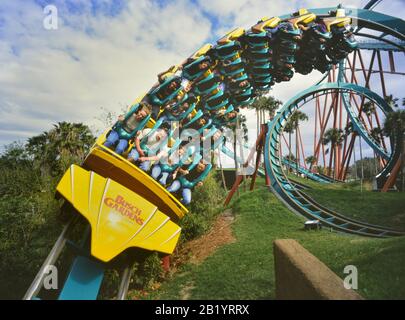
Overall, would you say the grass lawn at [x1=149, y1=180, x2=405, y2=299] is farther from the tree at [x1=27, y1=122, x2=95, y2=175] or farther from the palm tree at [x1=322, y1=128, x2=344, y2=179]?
the palm tree at [x1=322, y1=128, x2=344, y2=179]

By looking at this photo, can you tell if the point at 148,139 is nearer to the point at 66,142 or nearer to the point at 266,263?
the point at 266,263

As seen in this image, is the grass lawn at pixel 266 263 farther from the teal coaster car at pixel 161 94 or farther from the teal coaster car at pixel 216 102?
the teal coaster car at pixel 161 94

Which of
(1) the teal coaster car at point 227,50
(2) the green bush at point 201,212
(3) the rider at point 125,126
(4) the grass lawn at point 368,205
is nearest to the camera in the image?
(3) the rider at point 125,126

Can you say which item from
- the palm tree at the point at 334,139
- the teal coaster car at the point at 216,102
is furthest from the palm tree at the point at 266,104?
the teal coaster car at the point at 216,102

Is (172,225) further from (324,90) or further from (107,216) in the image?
(324,90)

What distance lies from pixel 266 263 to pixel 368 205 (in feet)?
30.0

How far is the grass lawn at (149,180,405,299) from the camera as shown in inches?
213

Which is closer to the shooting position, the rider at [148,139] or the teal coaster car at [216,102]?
the rider at [148,139]

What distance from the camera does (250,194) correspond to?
14.2 meters

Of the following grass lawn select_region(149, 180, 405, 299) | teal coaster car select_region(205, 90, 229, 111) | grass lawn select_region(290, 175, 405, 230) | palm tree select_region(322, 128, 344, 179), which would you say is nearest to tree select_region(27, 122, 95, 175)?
teal coaster car select_region(205, 90, 229, 111)

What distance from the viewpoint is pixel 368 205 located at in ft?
46.8

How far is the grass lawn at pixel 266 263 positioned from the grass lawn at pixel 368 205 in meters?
3.71

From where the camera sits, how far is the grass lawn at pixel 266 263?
5.40 metres

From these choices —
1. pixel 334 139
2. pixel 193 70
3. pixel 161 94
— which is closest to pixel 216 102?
pixel 193 70
